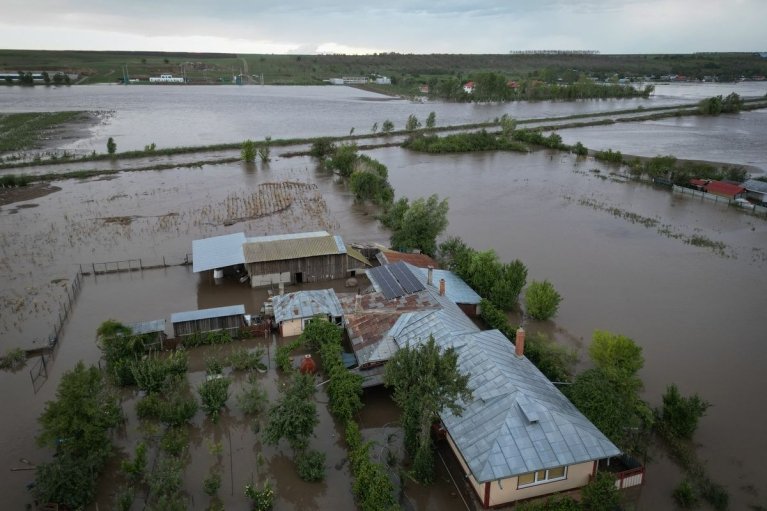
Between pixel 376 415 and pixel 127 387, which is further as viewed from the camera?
pixel 127 387

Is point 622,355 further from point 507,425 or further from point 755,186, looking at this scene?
point 755,186

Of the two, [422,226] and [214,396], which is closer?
[214,396]

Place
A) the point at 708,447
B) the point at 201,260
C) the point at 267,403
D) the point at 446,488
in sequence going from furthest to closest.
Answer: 1. the point at 201,260
2. the point at 267,403
3. the point at 708,447
4. the point at 446,488

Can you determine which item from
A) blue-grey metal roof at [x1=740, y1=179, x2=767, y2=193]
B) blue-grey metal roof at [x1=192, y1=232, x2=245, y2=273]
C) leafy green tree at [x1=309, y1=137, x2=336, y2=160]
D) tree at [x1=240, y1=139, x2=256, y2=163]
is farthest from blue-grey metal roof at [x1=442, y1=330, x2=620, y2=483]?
tree at [x1=240, y1=139, x2=256, y2=163]

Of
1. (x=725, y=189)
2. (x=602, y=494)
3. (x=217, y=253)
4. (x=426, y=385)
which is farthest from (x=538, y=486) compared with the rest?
(x=725, y=189)

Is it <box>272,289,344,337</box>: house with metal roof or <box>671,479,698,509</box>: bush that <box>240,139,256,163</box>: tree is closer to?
<box>272,289,344,337</box>: house with metal roof

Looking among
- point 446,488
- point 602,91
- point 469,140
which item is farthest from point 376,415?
point 602,91

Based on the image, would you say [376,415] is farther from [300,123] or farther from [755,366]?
[300,123]
